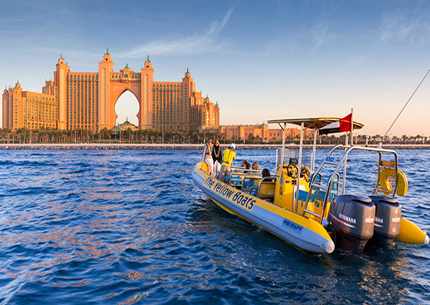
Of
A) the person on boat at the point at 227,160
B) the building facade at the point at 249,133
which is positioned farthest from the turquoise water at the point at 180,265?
the building facade at the point at 249,133

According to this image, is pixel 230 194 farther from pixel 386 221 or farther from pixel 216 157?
pixel 386 221

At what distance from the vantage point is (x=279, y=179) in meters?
8.09

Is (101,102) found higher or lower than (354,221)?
higher

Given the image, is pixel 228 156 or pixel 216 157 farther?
pixel 216 157

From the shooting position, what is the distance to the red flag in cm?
626

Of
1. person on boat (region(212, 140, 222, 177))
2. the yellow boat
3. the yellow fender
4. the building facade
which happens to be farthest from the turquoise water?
the building facade

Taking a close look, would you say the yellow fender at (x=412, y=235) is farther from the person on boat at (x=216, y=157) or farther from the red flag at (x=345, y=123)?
the person on boat at (x=216, y=157)

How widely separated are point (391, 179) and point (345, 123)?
1842 millimetres

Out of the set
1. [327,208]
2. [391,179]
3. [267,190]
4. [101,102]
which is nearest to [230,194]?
[267,190]

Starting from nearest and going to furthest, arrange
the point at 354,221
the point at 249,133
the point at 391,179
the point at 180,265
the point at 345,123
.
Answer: the point at 354,221, the point at 180,265, the point at 345,123, the point at 391,179, the point at 249,133

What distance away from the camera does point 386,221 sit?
5.83 metres

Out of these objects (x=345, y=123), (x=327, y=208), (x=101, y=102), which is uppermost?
(x=101, y=102)

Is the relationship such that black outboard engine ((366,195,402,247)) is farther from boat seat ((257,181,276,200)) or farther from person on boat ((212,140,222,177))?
person on boat ((212,140,222,177))

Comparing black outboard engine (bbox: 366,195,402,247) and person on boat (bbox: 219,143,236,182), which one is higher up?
person on boat (bbox: 219,143,236,182)
